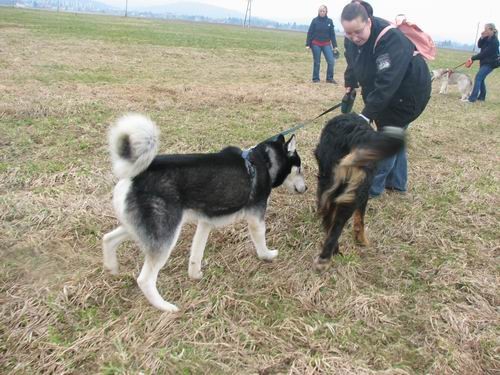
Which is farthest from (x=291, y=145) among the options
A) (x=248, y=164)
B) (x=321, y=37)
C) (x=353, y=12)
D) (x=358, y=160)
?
(x=321, y=37)

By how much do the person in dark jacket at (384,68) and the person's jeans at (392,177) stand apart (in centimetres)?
56

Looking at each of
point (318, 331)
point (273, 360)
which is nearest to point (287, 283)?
point (318, 331)

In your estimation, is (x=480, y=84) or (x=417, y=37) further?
(x=480, y=84)

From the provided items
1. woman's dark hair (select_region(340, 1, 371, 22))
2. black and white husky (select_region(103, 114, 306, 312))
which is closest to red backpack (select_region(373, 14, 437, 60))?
woman's dark hair (select_region(340, 1, 371, 22))

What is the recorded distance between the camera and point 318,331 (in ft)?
9.20

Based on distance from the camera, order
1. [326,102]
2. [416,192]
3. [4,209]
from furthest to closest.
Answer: [326,102]
[416,192]
[4,209]

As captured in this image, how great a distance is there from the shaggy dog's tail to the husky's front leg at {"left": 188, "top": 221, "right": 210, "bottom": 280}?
1.06m

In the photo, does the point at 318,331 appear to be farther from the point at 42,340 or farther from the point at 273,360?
the point at 42,340

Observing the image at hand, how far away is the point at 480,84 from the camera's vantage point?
12016 millimetres

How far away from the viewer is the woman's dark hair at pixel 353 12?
11.9ft

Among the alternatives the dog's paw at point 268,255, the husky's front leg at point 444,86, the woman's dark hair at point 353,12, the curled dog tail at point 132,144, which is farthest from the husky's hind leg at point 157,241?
the husky's front leg at point 444,86

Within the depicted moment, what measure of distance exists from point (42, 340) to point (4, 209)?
72.2 inches

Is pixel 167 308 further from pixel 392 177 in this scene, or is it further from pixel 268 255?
pixel 392 177

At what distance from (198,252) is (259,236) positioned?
A: 1.78ft
